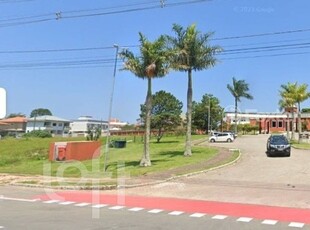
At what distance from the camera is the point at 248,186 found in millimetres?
18516

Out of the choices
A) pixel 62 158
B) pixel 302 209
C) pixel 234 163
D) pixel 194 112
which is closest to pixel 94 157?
pixel 62 158

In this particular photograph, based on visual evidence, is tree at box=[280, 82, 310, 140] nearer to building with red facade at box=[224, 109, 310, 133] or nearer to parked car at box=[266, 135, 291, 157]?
parked car at box=[266, 135, 291, 157]

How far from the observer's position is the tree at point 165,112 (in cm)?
6134

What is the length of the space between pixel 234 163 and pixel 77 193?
1324 cm

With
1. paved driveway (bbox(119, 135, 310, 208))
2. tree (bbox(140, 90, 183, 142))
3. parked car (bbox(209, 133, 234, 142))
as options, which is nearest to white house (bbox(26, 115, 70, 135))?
tree (bbox(140, 90, 183, 142))

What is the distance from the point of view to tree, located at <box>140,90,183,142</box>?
61344 mm

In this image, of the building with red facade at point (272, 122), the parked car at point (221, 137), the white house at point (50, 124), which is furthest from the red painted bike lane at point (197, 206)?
the white house at point (50, 124)

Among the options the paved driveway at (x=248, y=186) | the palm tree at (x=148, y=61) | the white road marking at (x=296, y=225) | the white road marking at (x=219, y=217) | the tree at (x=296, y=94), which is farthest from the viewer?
the tree at (x=296, y=94)

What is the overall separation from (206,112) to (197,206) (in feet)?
221

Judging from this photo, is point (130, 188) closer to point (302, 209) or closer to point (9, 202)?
point (9, 202)

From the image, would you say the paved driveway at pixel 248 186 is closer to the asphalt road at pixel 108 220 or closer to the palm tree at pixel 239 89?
the asphalt road at pixel 108 220

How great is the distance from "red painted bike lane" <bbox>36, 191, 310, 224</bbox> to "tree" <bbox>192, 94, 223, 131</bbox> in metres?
63.6

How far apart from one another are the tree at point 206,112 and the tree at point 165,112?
1397 cm

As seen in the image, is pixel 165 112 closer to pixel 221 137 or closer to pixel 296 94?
pixel 221 137
